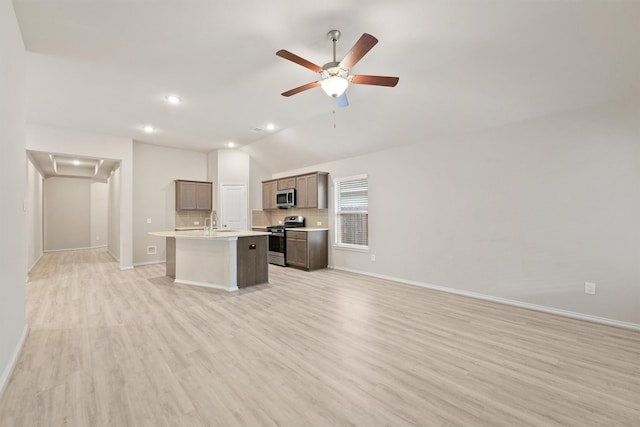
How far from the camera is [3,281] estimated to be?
6.75 feet

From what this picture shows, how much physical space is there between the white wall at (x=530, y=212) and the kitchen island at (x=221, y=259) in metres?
2.49

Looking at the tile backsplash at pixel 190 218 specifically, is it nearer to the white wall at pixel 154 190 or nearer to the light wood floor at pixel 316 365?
the white wall at pixel 154 190

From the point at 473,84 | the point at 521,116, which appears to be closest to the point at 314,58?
the point at 473,84

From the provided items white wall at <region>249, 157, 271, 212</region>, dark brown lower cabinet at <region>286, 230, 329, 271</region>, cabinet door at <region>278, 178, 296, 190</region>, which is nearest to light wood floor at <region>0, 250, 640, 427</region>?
dark brown lower cabinet at <region>286, 230, 329, 271</region>

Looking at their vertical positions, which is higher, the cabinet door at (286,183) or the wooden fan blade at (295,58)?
the wooden fan blade at (295,58)

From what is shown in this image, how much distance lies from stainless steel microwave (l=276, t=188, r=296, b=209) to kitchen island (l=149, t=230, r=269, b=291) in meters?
2.15

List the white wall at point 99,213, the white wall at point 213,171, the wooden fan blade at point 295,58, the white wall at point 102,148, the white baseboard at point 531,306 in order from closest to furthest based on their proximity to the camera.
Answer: the wooden fan blade at point 295,58, the white baseboard at point 531,306, the white wall at point 102,148, the white wall at point 213,171, the white wall at point 99,213

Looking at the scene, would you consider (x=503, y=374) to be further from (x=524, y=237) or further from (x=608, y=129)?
(x=608, y=129)

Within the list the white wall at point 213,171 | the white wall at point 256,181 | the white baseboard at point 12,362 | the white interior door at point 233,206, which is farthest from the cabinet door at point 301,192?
the white baseboard at point 12,362

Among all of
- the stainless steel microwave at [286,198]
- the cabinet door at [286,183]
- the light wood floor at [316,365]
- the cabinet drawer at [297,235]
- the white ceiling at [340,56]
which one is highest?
the white ceiling at [340,56]

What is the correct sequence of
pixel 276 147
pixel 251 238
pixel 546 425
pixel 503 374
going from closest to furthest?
1. pixel 546 425
2. pixel 503 374
3. pixel 251 238
4. pixel 276 147

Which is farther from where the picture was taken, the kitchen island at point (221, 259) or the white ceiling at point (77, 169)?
the white ceiling at point (77, 169)

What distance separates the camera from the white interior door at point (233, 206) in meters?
7.61

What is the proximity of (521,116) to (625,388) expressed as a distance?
3.13 meters
